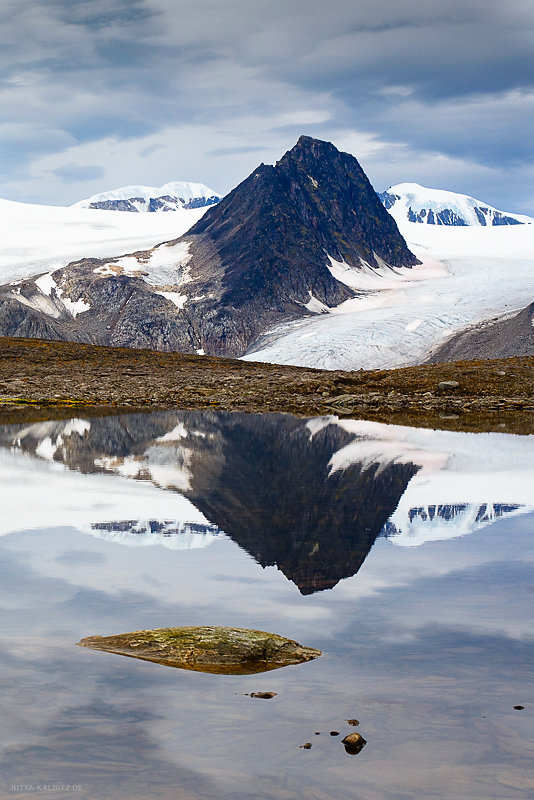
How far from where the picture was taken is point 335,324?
308 ft

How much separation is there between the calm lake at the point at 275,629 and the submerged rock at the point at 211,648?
0.46 ft

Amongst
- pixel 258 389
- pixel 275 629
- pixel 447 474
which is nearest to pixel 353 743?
pixel 275 629

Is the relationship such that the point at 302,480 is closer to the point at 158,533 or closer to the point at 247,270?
the point at 158,533

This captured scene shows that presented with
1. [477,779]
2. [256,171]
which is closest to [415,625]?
[477,779]

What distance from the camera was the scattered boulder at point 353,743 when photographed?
19.4ft

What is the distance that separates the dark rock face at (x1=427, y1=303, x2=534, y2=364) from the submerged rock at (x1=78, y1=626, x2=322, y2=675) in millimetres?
69161

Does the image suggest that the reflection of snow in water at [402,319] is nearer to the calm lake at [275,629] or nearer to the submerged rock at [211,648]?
the calm lake at [275,629]

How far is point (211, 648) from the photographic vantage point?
7.65 m

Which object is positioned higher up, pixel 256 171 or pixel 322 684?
pixel 256 171

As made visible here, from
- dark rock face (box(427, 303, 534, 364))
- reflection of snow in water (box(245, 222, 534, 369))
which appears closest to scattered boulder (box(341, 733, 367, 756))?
dark rock face (box(427, 303, 534, 364))

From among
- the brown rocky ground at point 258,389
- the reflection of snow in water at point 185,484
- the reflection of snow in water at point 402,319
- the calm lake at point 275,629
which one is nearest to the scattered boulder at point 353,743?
the calm lake at point 275,629

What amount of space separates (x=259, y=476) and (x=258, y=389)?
30488 mm

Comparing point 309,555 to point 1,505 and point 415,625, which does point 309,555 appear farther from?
point 1,505

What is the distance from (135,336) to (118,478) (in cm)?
10349
